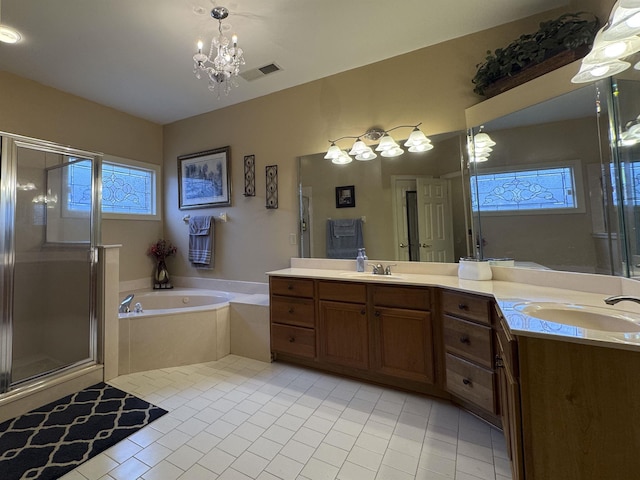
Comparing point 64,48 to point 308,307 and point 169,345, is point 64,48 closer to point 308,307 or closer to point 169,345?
point 169,345

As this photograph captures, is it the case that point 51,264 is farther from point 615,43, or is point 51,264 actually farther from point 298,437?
point 615,43

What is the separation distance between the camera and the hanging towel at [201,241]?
3.48 metres

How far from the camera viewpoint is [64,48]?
2.29 meters

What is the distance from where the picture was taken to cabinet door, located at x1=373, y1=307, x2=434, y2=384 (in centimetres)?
191

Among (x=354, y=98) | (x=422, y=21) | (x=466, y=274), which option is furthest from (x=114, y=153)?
(x=466, y=274)

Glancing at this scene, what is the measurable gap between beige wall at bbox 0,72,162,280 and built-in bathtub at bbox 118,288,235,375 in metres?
1.35

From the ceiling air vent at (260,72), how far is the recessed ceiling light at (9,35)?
5.41 ft

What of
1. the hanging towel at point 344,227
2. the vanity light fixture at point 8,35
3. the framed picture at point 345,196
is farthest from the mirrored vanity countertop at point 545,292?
the vanity light fixture at point 8,35

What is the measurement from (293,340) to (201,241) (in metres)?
1.89

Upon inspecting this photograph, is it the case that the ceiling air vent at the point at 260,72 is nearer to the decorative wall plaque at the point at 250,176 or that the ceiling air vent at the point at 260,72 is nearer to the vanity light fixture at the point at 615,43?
the decorative wall plaque at the point at 250,176

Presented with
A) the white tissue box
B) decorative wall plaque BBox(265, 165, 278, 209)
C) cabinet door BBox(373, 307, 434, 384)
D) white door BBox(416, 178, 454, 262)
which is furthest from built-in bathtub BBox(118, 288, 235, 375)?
the white tissue box

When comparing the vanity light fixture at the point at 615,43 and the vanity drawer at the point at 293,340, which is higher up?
the vanity light fixture at the point at 615,43

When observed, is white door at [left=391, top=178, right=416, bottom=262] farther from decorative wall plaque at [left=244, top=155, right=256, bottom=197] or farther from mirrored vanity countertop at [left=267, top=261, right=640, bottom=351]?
decorative wall plaque at [left=244, top=155, right=256, bottom=197]

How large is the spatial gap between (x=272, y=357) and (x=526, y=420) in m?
2.02
